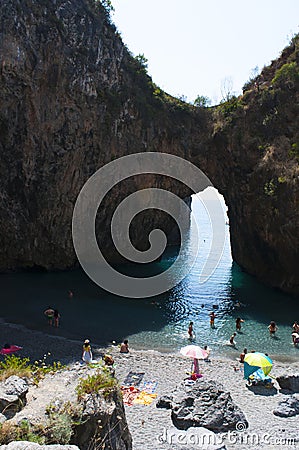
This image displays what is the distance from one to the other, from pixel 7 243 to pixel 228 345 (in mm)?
18031

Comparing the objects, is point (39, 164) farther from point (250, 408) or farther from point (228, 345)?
point (250, 408)

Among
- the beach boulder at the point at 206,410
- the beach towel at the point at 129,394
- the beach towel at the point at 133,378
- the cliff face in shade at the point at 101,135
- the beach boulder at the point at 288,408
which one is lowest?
the beach towel at the point at 133,378

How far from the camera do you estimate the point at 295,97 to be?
2545 centimetres

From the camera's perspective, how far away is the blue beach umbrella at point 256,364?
40.8ft

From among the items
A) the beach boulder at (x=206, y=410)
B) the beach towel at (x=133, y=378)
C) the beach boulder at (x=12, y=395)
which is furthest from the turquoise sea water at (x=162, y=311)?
the beach boulder at (x=12, y=395)

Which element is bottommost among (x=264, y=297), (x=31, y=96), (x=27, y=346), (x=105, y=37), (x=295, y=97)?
(x=27, y=346)

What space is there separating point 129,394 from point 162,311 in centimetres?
1023

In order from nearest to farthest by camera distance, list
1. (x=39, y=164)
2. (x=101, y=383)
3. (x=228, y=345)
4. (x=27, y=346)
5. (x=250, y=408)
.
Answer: (x=101, y=383) < (x=250, y=408) < (x=27, y=346) < (x=228, y=345) < (x=39, y=164)

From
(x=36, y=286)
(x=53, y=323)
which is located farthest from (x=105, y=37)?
(x=53, y=323)

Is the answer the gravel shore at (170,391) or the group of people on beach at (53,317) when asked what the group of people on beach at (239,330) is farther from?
the group of people on beach at (53,317)

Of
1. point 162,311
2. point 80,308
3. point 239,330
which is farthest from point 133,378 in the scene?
point 80,308

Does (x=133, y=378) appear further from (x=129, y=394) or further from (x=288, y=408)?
(x=288, y=408)

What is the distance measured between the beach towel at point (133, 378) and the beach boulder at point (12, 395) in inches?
276

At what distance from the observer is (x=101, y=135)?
2848cm
